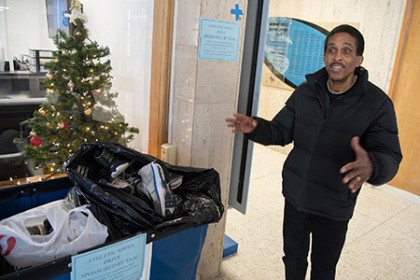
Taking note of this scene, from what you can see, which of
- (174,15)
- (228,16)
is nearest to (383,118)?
(228,16)

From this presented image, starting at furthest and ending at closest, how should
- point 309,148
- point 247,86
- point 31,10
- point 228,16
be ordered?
point 31,10 < point 247,86 < point 228,16 < point 309,148

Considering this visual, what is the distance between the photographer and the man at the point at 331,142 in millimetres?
1470

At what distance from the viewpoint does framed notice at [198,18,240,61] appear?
174 cm

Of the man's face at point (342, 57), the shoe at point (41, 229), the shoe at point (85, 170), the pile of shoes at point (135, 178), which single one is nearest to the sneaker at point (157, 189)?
the pile of shoes at point (135, 178)

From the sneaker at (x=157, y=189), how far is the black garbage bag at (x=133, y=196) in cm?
2

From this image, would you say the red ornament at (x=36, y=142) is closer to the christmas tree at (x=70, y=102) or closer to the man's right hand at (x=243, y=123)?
the christmas tree at (x=70, y=102)

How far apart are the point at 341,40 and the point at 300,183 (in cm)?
71

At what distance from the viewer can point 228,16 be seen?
5.92 ft

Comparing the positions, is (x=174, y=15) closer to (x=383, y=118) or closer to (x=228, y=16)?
(x=228, y=16)

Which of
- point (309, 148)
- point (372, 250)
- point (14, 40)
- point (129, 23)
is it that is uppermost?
point (129, 23)

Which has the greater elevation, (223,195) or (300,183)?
(300,183)

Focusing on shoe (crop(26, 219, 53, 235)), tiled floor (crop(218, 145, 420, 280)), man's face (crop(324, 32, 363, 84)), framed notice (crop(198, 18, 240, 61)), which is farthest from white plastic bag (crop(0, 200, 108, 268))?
tiled floor (crop(218, 145, 420, 280))

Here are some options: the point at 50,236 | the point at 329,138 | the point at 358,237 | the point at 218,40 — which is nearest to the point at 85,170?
the point at 50,236

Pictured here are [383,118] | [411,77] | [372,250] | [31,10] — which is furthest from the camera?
[411,77]
